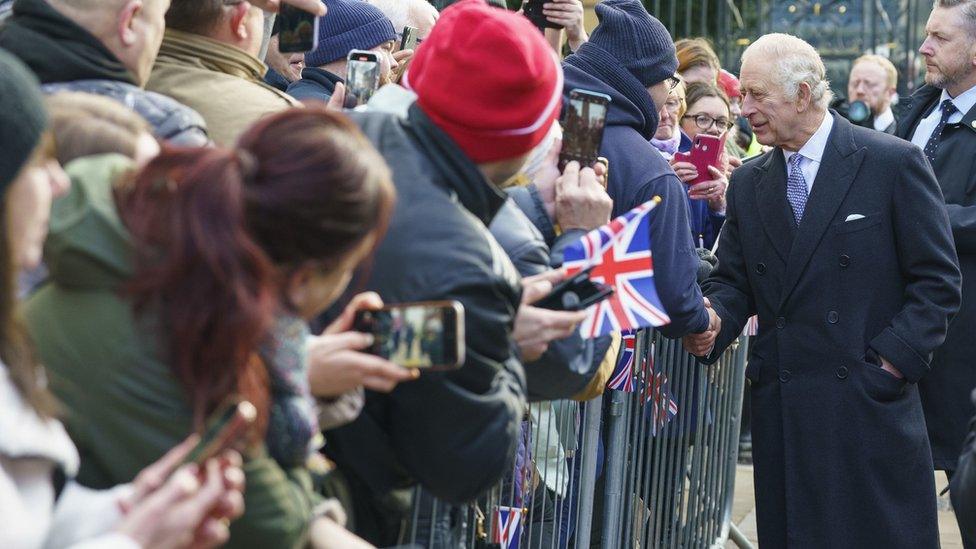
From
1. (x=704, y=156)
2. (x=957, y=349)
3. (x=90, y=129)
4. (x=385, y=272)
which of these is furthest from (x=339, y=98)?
(x=957, y=349)

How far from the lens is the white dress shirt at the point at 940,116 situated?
6059mm

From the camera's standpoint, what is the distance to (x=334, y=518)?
2.37 meters

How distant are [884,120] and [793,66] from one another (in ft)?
18.8

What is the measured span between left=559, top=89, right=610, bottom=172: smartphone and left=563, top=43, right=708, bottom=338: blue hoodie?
2.82 feet

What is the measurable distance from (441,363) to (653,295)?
117 centimetres

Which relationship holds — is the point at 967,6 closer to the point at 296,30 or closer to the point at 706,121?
the point at 706,121

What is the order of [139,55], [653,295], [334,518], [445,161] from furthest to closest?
[653,295] → [139,55] → [445,161] → [334,518]

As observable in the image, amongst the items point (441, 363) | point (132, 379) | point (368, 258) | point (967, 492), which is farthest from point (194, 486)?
point (967, 492)

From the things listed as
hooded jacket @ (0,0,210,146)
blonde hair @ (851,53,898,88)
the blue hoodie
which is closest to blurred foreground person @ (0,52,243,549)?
hooded jacket @ (0,0,210,146)

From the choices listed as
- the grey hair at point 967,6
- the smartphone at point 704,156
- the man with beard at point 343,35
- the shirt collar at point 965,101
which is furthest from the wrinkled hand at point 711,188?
the man with beard at point 343,35

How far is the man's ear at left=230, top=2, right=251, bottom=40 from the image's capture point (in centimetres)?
369

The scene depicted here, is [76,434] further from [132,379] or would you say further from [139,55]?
[139,55]

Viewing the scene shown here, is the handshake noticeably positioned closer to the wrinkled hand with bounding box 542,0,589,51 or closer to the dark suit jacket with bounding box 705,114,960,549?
the dark suit jacket with bounding box 705,114,960,549

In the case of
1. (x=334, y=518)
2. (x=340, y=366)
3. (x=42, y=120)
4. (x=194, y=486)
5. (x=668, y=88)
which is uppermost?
(x=42, y=120)
